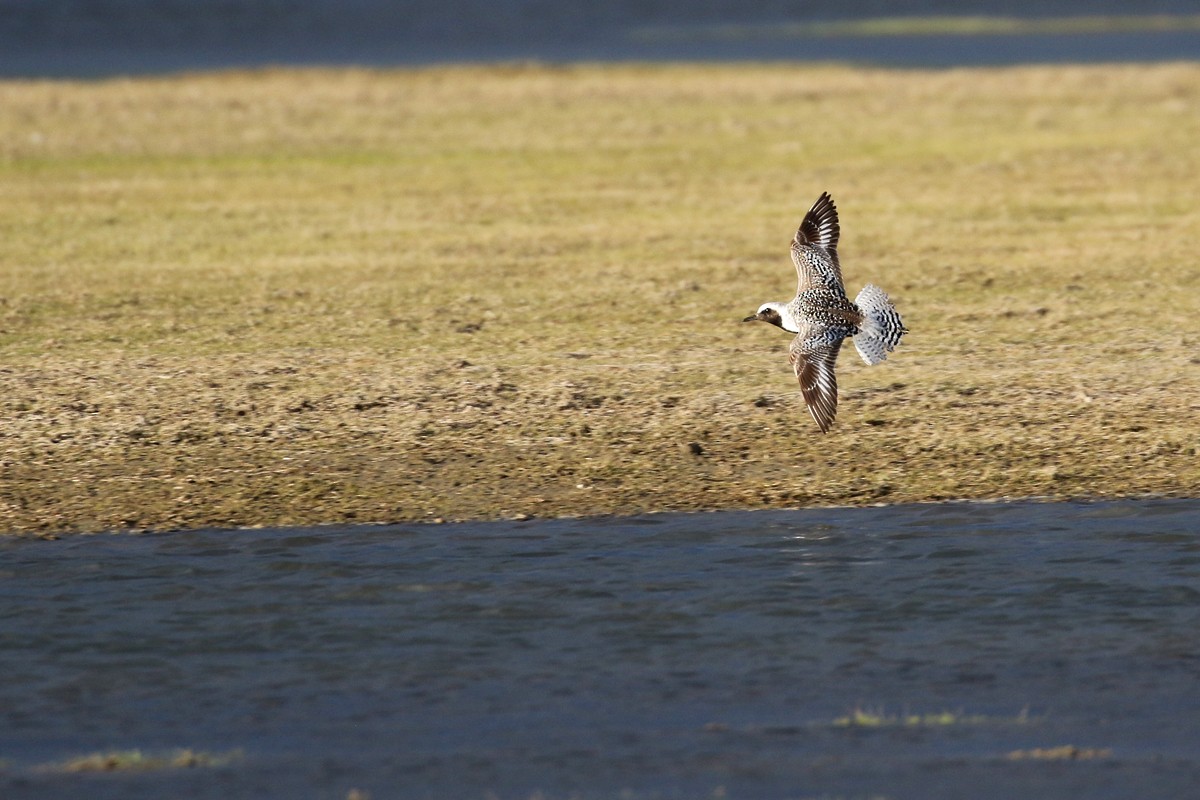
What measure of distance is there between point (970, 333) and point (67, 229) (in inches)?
366

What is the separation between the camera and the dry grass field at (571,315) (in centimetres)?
1028

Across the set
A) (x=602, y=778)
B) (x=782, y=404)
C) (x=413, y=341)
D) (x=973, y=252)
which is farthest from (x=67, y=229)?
(x=602, y=778)

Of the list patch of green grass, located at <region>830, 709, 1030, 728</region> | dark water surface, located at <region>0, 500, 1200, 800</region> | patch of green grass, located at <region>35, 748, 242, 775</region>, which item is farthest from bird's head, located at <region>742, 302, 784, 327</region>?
patch of green grass, located at <region>35, 748, 242, 775</region>

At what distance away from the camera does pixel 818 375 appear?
394 inches

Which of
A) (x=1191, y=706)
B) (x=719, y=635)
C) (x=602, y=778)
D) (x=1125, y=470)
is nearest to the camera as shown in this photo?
(x=602, y=778)

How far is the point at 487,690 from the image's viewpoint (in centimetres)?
730

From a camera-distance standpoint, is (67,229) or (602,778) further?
(67,229)

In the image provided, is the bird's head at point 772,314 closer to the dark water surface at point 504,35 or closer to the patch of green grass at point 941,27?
the dark water surface at point 504,35

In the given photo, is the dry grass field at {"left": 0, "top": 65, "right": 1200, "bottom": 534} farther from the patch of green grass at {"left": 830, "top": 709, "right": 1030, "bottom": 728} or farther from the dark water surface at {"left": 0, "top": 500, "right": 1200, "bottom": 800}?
the patch of green grass at {"left": 830, "top": 709, "right": 1030, "bottom": 728}

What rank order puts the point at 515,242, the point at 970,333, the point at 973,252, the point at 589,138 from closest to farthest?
1. the point at 970,333
2. the point at 973,252
3. the point at 515,242
4. the point at 589,138

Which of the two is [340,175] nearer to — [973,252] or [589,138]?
[589,138]

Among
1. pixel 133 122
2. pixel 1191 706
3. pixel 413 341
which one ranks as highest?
pixel 133 122

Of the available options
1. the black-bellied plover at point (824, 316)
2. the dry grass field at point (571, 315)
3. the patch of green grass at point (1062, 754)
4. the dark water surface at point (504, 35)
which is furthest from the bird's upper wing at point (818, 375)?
the dark water surface at point (504, 35)

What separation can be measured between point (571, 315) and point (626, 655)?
23.1 feet
